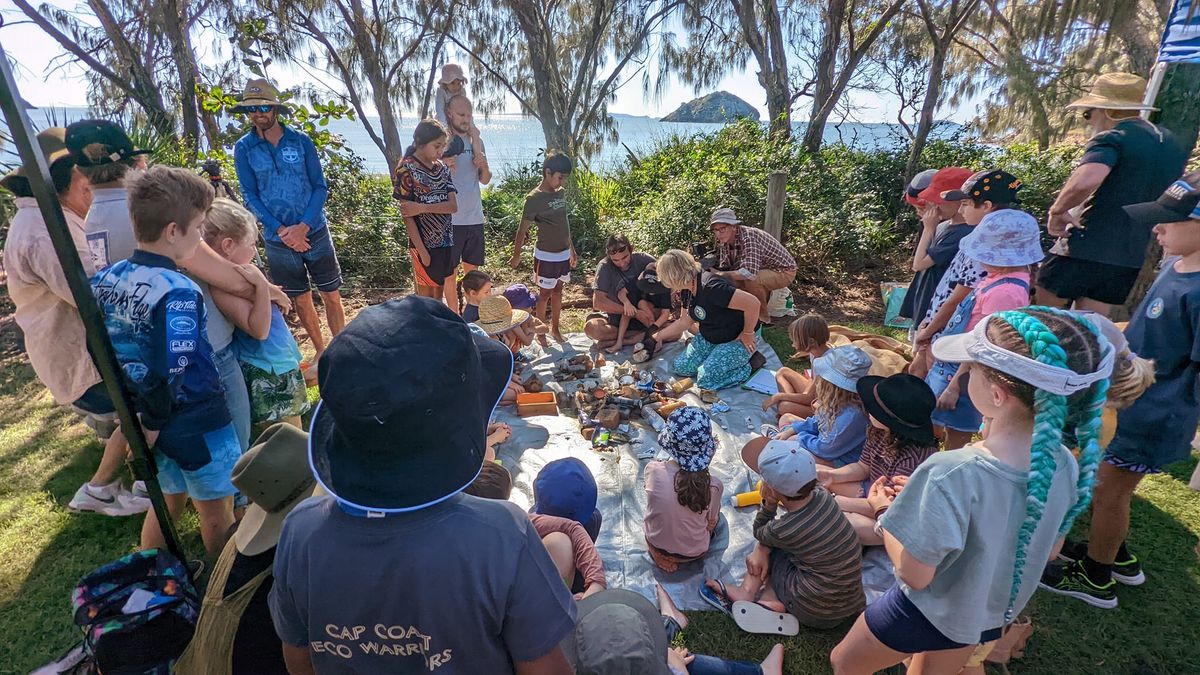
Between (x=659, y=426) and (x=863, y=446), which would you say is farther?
(x=659, y=426)

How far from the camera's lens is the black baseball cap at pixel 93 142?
2.75 m

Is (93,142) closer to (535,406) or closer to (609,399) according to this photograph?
(535,406)

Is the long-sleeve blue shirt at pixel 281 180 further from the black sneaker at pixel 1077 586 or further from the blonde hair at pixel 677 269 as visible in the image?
the black sneaker at pixel 1077 586

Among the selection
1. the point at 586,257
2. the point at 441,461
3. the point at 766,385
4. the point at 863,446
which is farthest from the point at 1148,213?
the point at 586,257

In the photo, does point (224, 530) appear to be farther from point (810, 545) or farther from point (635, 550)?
point (810, 545)

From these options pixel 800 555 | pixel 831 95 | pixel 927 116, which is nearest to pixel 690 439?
pixel 800 555

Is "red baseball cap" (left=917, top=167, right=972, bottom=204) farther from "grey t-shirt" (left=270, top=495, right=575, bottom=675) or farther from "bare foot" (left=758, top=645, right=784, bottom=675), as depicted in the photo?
"grey t-shirt" (left=270, top=495, right=575, bottom=675)

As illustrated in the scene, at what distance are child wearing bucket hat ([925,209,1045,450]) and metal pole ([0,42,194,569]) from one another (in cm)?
371

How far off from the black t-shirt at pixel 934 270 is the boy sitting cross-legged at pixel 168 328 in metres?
4.21

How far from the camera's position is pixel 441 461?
1.07 meters

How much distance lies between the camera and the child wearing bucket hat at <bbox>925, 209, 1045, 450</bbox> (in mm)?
3039

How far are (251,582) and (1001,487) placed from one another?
223 cm

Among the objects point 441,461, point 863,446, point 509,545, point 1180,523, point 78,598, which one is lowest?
point 1180,523

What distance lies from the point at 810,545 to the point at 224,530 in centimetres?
265
